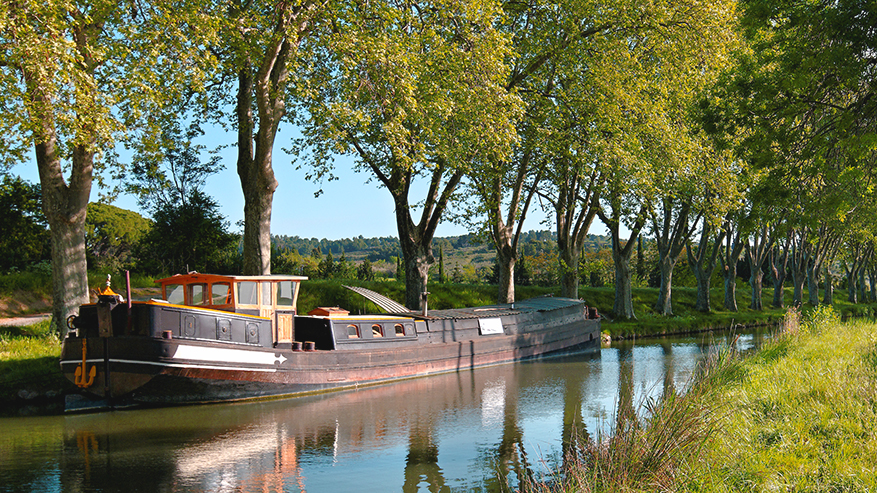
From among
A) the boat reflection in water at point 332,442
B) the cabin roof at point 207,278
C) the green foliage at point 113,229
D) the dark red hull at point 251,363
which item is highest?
the green foliage at point 113,229

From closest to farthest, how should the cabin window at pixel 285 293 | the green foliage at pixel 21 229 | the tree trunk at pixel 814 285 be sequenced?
the cabin window at pixel 285 293, the green foliage at pixel 21 229, the tree trunk at pixel 814 285

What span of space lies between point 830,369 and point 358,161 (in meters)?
17.7

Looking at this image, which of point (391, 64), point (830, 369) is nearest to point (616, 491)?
point (830, 369)

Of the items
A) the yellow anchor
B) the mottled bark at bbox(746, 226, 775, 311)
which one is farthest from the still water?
the mottled bark at bbox(746, 226, 775, 311)

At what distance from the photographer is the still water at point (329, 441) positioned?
884 centimetres

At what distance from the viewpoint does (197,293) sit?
15922mm

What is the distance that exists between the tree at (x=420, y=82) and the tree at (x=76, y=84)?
3.61 meters

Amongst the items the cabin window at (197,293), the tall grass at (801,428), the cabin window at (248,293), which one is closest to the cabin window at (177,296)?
the cabin window at (197,293)

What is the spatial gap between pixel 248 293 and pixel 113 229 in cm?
5120

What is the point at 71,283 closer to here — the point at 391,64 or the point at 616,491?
the point at 391,64

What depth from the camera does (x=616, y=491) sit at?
5789 millimetres

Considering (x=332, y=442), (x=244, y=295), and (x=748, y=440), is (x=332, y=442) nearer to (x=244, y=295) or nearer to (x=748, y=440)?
(x=244, y=295)

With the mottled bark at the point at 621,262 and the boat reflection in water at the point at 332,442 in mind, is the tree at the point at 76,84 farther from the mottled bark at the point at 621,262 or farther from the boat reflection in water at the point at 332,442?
the mottled bark at the point at 621,262

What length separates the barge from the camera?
13.4m
